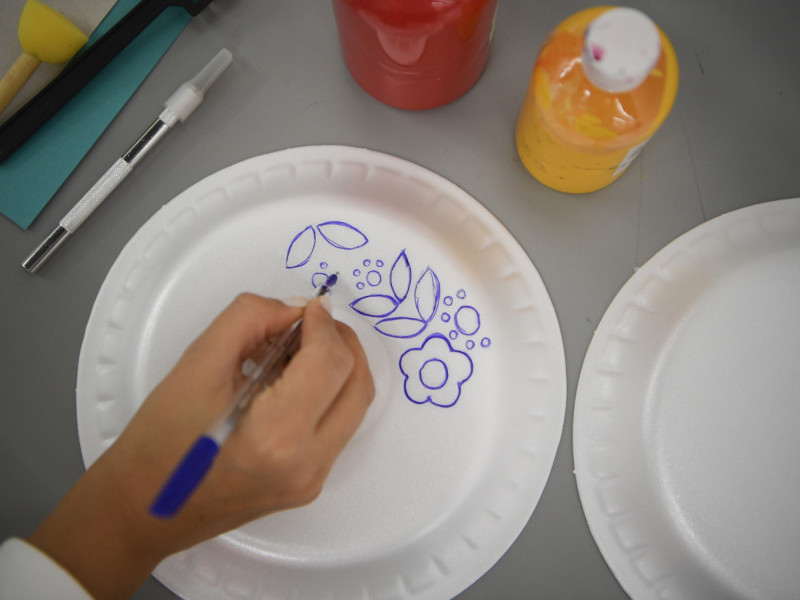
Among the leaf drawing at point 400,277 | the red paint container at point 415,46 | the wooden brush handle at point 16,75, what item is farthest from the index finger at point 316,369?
the wooden brush handle at point 16,75

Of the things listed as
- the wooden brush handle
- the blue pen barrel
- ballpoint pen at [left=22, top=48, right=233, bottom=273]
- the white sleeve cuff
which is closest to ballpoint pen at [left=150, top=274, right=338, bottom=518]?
the blue pen barrel

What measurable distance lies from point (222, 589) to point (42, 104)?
0.46 metres

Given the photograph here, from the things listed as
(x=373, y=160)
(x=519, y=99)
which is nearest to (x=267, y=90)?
(x=373, y=160)

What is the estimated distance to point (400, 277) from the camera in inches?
19.7

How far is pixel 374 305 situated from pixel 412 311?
0.11ft

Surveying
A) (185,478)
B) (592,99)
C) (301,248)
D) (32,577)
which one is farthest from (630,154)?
(32,577)

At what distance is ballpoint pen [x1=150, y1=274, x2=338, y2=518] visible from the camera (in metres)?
0.34

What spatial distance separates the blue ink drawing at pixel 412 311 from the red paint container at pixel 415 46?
130 millimetres

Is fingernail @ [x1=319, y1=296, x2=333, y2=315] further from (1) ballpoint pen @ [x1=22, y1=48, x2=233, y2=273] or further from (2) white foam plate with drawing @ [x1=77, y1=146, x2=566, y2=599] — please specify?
(1) ballpoint pen @ [x1=22, y1=48, x2=233, y2=273]

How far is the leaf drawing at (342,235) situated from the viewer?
19.9 inches

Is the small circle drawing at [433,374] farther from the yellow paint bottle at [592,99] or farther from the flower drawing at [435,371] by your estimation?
the yellow paint bottle at [592,99]

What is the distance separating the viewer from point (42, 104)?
52 centimetres

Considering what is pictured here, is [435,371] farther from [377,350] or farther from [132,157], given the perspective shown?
[132,157]

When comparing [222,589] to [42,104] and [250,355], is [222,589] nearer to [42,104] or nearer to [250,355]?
[250,355]
